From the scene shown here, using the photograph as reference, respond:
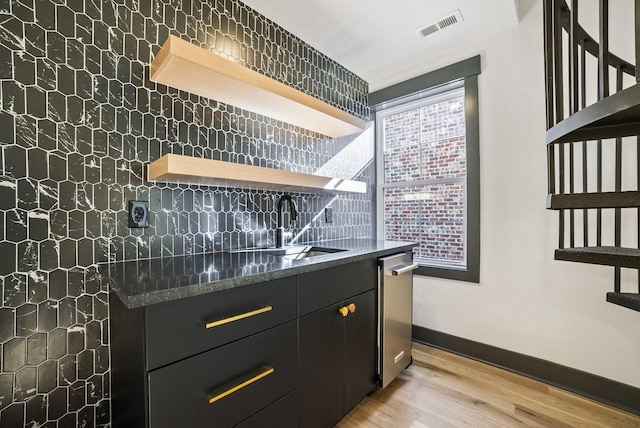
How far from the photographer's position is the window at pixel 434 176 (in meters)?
2.28

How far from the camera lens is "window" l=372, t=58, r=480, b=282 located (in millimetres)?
2277

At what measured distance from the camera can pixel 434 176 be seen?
259cm

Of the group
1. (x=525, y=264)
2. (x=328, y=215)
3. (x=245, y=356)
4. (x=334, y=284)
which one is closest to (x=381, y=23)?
(x=328, y=215)

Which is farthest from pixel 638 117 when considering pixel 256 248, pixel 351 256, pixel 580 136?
pixel 256 248

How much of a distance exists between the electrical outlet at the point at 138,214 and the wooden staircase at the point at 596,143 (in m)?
1.80

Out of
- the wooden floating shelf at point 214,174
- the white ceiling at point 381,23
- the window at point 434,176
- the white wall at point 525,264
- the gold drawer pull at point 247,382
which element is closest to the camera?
the gold drawer pull at point 247,382

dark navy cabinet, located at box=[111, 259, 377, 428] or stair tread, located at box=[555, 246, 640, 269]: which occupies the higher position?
stair tread, located at box=[555, 246, 640, 269]

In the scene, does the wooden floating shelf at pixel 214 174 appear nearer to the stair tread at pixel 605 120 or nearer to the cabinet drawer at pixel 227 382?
the cabinet drawer at pixel 227 382

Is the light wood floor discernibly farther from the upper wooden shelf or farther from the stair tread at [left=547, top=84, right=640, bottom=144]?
the upper wooden shelf

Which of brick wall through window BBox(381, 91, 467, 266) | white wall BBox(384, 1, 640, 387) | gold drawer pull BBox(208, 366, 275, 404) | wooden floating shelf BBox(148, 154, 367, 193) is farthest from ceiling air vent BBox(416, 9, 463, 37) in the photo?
gold drawer pull BBox(208, 366, 275, 404)

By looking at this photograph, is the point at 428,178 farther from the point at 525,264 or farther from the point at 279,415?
the point at 279,415

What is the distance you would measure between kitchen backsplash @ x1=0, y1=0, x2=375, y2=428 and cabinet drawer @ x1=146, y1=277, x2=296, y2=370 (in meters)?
0.62

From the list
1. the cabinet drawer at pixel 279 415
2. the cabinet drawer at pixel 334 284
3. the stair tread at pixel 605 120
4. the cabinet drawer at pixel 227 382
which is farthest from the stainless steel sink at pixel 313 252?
the stair tread at pixel 605 120

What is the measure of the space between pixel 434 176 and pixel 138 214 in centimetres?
227
